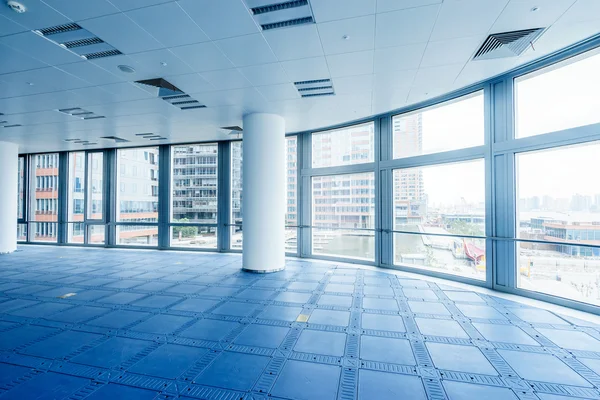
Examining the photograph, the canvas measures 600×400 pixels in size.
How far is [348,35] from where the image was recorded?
3.53 metres

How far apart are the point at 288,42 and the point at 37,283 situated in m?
6.24

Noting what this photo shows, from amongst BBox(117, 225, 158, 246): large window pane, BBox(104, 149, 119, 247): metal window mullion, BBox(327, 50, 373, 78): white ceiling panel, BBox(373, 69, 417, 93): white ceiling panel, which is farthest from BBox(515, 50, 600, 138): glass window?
BBox(104, 149, 119, 247): metal window mullion

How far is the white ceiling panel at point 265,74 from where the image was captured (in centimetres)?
434

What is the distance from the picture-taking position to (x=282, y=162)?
6621mm

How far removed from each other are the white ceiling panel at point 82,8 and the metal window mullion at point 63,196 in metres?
9.41

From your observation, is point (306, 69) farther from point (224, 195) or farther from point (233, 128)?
point (224, 195)

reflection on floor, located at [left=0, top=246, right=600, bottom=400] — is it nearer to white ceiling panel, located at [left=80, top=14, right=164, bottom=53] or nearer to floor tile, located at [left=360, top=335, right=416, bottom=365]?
floor tile, located at [left=360, top=335, right=416, bottom=365]

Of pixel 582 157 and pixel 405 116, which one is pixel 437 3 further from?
pixel 405 116

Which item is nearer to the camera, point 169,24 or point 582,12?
point 582,12

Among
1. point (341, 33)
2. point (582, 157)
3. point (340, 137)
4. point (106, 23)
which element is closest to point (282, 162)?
point (340, 137)

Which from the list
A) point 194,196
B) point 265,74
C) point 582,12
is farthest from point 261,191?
point 582,12

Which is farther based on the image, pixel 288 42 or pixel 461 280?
pixel 461 280

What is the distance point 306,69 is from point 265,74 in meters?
0.66

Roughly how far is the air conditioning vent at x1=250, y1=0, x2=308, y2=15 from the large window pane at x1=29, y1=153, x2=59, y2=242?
36.8 feet
